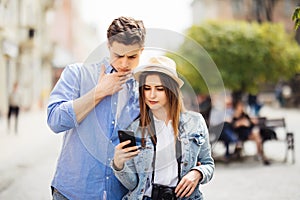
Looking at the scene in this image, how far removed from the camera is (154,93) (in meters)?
2.30

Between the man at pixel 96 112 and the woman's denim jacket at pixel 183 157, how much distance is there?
85mm

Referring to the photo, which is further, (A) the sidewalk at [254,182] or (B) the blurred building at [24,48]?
(B) the blurred building at [24,48]

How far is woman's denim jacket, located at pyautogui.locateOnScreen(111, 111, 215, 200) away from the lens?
2338 millimetres

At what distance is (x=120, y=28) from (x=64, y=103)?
0.39 meters

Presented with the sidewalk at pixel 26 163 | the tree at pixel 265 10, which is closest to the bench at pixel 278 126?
the sidewalk at pixel 26 163

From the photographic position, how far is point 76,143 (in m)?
2.45

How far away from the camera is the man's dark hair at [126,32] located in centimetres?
230

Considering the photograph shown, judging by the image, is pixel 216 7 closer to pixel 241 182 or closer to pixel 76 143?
pixel 241 182

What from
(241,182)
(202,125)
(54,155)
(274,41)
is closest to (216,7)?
(274,41)

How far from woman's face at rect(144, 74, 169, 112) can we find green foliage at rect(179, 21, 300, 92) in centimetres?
1320

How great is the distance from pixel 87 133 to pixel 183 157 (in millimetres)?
417

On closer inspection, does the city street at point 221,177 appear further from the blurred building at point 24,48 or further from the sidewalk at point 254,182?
the blurred building at point 24,48

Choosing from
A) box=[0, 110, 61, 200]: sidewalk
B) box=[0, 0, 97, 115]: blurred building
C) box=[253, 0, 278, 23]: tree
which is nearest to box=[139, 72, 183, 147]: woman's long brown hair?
box=[0, 110, 61, 200]: sidewalk

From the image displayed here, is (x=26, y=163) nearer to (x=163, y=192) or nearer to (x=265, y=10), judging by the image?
(x=163, y=192)
